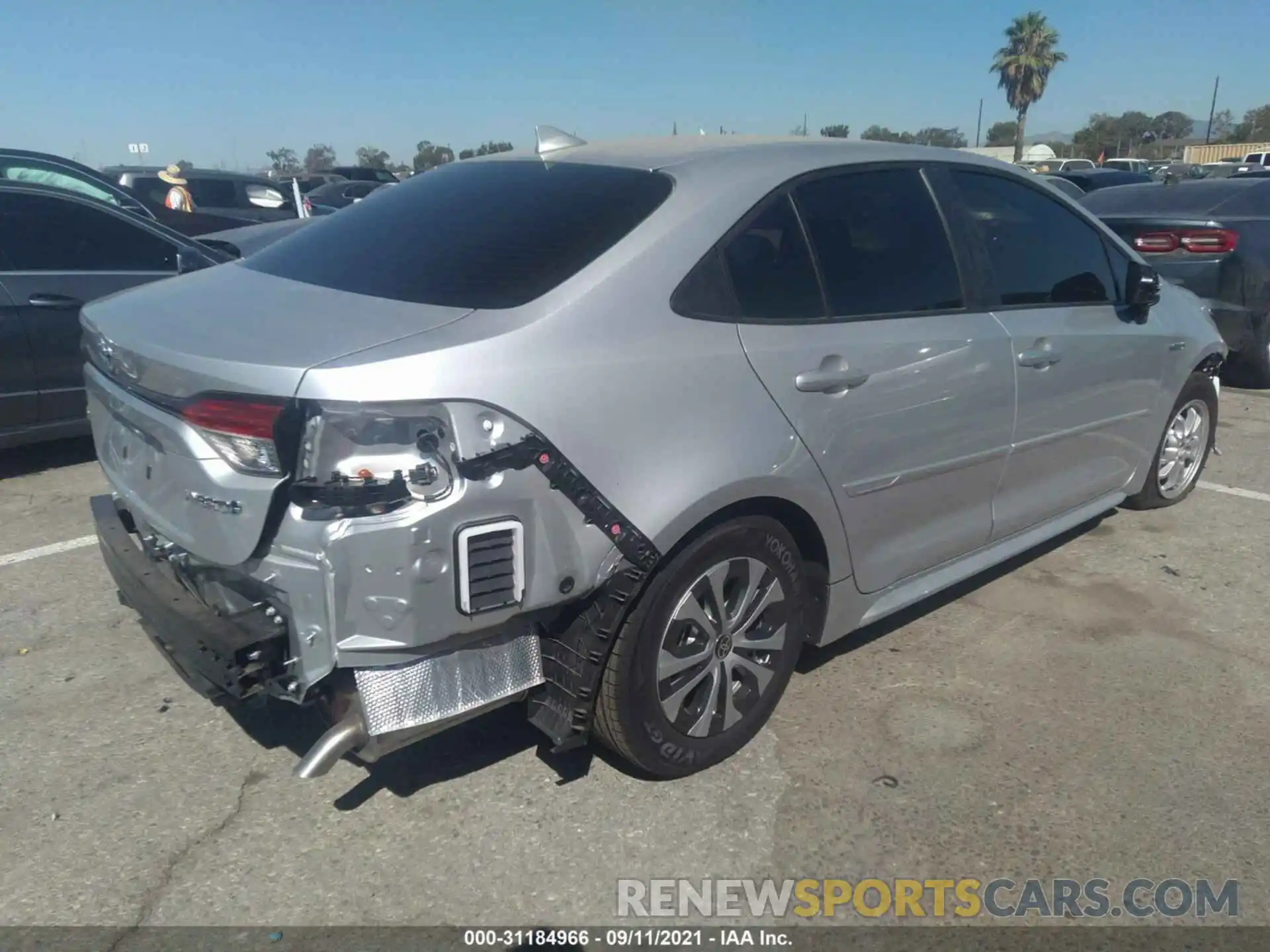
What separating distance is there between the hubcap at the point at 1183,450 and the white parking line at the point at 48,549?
500 cm

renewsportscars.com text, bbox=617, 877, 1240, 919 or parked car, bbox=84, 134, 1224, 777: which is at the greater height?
parked car, bbox=84, 134, 1224, 777

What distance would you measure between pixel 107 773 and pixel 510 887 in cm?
128

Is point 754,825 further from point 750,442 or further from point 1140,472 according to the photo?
point 1140,472

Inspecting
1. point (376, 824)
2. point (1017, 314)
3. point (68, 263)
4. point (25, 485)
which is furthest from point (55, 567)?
point (1017, 314)

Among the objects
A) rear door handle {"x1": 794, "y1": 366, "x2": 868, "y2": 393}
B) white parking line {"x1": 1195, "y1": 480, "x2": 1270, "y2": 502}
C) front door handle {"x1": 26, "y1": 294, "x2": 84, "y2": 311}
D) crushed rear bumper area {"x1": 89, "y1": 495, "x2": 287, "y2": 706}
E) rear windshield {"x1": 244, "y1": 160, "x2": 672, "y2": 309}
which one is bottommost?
white parking line {"x1": 1195, "y1": 480, "x2": 1270, "y2": 502}

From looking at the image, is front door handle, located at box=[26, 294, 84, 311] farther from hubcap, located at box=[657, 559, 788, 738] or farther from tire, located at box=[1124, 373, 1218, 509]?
tire, located at box=[1124, 373, 1218, 509]

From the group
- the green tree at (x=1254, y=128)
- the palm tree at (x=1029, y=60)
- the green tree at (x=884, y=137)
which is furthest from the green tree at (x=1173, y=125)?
the green tree at (x=884, y=137)

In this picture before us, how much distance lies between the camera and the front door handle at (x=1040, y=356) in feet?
11.6

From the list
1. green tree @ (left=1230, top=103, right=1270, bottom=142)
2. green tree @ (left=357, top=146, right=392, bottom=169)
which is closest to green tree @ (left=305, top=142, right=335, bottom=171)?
green tree @ (left=357, top=146, right=392, bottom=169)

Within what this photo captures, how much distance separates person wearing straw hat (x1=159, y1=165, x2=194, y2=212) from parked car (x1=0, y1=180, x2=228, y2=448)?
6.17 metres

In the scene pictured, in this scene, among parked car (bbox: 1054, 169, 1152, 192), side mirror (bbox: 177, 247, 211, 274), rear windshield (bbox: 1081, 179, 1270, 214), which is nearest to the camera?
side mirror (bbox: 177, 247, 211, 274)

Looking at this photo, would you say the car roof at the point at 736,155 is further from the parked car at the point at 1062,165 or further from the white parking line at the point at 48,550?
the parked car at the point at 1062,165

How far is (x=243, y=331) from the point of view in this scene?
2.43 meters

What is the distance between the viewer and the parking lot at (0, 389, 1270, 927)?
249 cm
